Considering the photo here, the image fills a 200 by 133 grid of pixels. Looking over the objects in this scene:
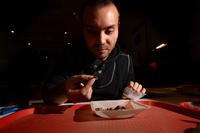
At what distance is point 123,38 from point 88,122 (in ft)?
25.2

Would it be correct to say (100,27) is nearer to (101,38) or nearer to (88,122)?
(101,38)

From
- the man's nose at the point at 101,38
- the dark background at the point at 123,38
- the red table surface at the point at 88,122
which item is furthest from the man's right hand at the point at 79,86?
the dark background at the point at 123,38

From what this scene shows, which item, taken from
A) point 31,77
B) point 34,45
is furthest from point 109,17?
point 34,45

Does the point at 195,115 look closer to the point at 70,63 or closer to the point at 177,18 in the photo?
the point at 70,63

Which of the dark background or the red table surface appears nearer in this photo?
the red table surface

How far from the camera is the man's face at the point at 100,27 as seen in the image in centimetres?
128

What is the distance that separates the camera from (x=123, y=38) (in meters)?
8.42

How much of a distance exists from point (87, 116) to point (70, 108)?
21 centimetres

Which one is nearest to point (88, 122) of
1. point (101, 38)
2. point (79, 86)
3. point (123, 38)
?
point (79, 86)

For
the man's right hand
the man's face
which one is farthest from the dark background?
the man's right hand

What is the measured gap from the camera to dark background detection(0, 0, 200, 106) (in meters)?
6.73

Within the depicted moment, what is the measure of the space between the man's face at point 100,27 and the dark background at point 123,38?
157 inches

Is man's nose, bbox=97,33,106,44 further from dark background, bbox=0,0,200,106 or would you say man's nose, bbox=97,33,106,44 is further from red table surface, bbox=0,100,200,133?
dark background, bbox=0,0,200,106

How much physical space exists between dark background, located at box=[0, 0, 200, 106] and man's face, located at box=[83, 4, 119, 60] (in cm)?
398
